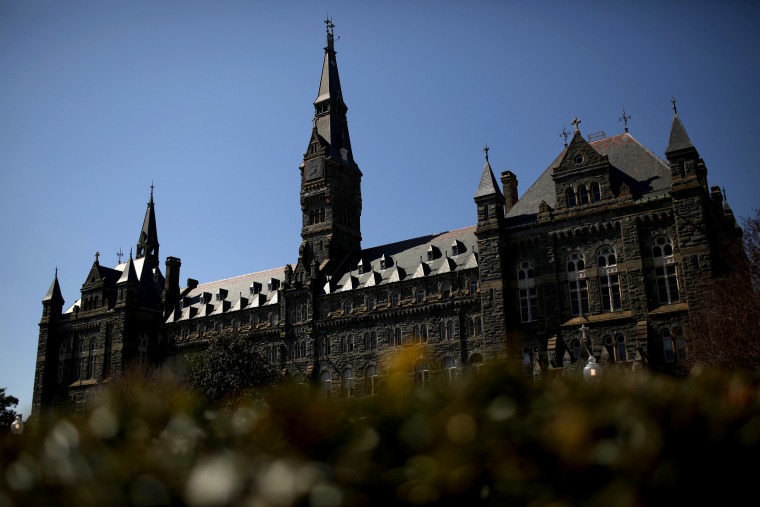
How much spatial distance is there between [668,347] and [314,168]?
40380 mm

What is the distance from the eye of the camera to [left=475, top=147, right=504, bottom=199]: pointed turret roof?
157 ft

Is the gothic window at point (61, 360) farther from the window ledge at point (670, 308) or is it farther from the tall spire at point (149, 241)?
the window ledge at point (670, 308)

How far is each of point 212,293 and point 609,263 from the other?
46451mm

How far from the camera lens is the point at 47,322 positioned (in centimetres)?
7738

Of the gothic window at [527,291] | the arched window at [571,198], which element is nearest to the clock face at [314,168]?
the gothic window at [527,291]

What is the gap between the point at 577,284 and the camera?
43344 mm

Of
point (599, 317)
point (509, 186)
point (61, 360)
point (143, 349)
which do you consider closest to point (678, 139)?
point (599, 317)

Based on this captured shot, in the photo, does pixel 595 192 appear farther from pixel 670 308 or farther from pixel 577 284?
pixel 670 308

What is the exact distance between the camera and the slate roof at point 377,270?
5612cm

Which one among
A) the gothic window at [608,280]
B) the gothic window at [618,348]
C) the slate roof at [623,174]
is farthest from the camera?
the slate roof at [623,174]

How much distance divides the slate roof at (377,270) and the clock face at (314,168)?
9.48 m

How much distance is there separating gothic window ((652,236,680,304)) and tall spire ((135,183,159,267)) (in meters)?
62.6

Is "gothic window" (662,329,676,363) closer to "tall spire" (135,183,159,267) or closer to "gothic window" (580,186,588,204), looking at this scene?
"gothic window" (580,186,588,204)

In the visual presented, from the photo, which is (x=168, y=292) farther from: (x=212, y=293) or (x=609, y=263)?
(x=609, y=263)
